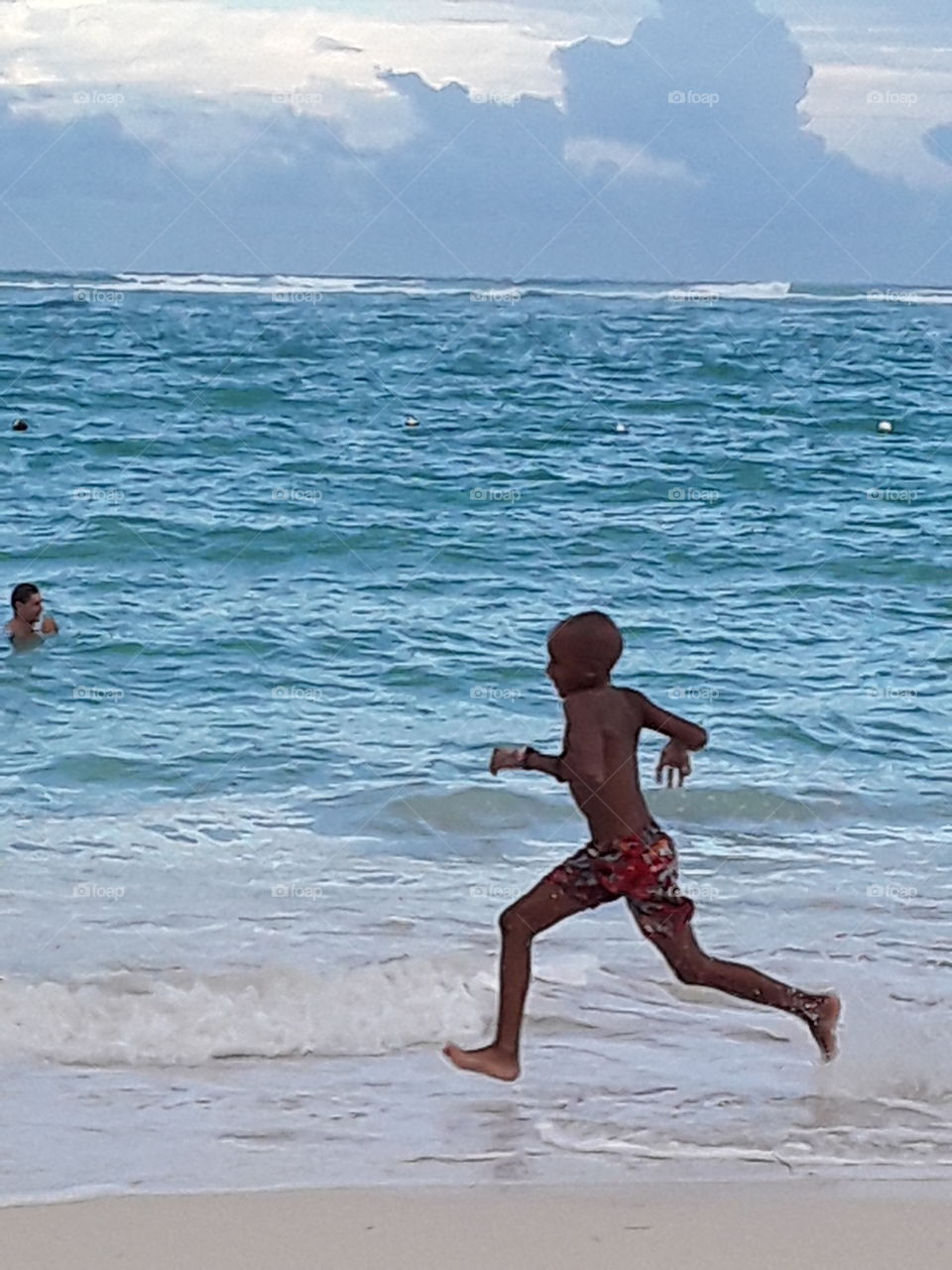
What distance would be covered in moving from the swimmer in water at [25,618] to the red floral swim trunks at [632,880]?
5.58 m

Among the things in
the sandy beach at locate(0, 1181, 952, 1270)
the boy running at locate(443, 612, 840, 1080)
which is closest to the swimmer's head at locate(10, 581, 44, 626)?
the boy running at locate(443, 612, 840, 1080)

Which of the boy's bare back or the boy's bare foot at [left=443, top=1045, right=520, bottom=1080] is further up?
the boy's bare back

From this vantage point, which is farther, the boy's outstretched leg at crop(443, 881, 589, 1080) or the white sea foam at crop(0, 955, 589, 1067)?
the white sea foam at crop(0, 955, 589, 1067)

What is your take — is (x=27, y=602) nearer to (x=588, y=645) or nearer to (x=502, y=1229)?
(x=588, y=645)

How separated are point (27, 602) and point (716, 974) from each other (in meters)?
5.73

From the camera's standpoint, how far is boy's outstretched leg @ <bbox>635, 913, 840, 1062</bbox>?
3.26m

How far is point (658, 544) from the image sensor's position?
11.1 metres

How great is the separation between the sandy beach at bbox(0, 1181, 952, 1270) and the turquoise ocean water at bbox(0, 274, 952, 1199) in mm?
173

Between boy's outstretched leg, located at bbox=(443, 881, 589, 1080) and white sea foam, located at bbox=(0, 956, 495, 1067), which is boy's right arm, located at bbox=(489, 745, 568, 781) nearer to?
boy's outstretched leg, located at bbox=(443, 881, 589, 1080)

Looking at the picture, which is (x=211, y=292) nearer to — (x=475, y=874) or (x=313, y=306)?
(x=313, y=306)

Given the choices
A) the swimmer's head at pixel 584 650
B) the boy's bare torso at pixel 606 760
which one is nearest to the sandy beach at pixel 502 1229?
the boy's bare torso at pixel 606 760

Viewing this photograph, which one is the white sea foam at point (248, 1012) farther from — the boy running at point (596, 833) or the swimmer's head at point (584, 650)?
the swimmer's head at point (584, 650)

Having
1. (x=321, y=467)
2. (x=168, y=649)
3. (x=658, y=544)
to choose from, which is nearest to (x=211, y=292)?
(x=321, y=467)

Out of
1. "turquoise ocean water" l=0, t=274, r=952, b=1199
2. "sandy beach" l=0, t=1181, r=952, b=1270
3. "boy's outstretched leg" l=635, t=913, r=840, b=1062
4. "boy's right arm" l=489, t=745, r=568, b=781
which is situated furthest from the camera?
"turquoise ocean water" l=0, t=274, r=952, b=1199
